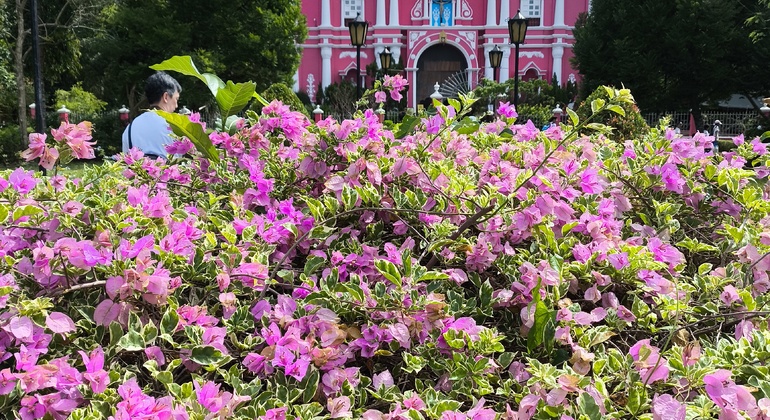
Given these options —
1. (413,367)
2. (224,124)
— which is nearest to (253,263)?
(413,367)

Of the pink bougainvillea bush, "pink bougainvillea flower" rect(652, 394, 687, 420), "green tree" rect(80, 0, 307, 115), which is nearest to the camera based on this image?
"pink bougainvillea flower" rect(652, 394, 687, 420)

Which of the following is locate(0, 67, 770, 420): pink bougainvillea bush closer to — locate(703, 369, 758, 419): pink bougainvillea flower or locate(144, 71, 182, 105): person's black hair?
locate(703, 369, 758, 419): pink bougainvillea flower

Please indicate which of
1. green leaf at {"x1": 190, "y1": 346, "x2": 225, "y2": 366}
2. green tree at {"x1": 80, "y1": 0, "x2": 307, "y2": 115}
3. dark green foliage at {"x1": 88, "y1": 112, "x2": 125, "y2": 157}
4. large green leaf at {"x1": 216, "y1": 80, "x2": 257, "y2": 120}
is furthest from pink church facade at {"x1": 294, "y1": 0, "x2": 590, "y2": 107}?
green leaf at {"x1": 190, "y1": 346, "x2": 225, "y2": 366}

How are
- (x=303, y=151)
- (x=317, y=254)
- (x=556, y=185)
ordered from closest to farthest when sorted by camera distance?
1. (x=317, y=254)
2. (x=556, y=185)
3. (x=303, y=151)

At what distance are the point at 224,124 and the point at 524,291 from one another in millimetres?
1367

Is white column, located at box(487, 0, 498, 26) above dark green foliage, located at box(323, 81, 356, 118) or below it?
above

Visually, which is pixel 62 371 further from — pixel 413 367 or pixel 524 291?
pixel 524 291

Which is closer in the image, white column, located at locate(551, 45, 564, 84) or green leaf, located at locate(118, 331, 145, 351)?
green leaf, located at locate(118, 331, 145, 351)

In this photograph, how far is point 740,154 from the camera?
215 cm

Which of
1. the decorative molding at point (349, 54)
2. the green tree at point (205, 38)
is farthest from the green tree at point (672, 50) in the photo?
the green tree at point (205, 38)

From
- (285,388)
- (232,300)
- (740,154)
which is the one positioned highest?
(740,154)

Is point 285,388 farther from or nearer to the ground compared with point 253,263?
nearer to the ground

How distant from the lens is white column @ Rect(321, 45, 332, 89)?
27812 mm

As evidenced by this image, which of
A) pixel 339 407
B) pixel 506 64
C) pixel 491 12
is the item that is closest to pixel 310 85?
pixel 491 12
